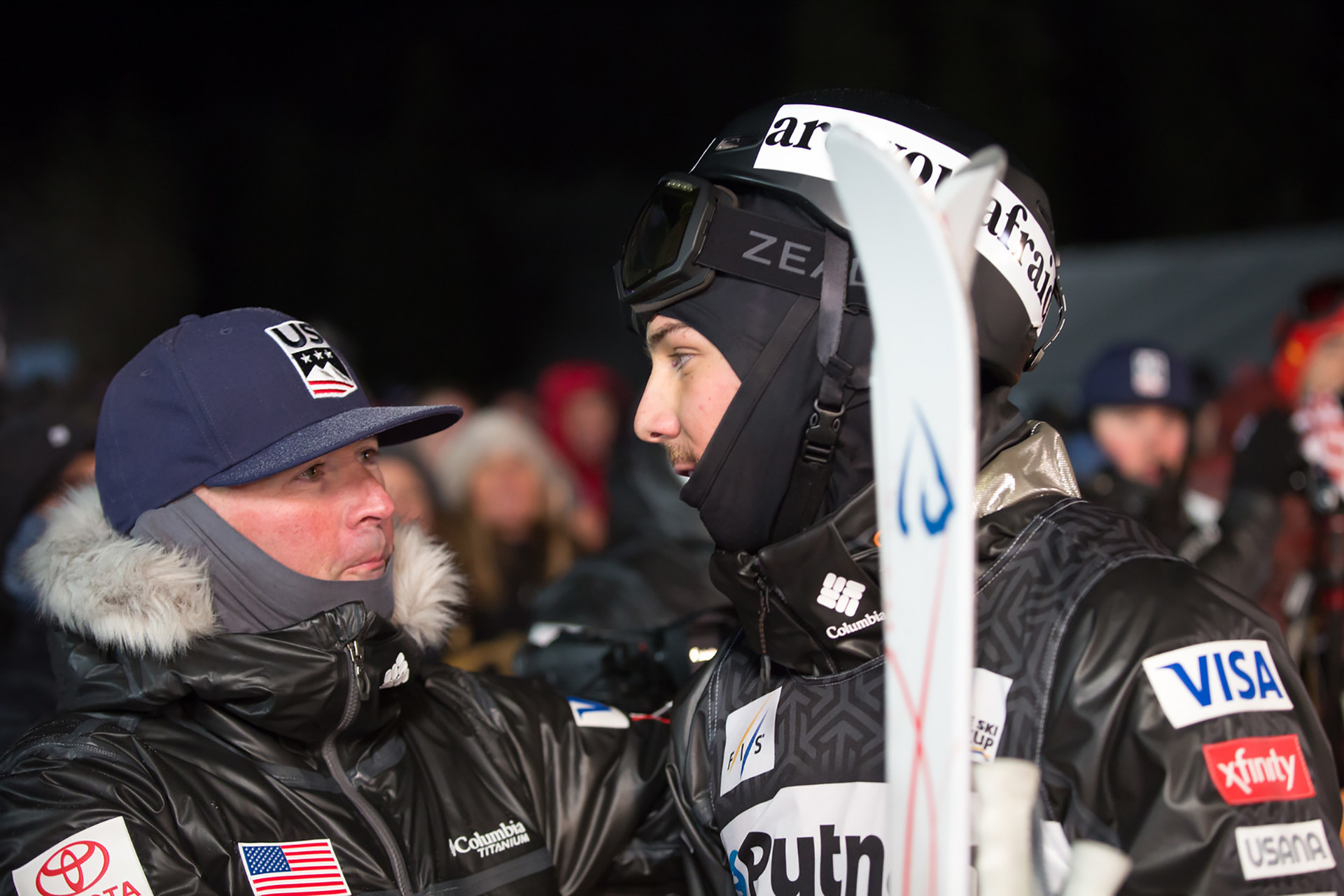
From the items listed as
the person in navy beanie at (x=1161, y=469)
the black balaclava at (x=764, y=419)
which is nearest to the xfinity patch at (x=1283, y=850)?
the black balaclava at (x=764, y=419)

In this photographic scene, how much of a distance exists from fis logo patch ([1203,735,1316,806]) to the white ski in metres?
0.39

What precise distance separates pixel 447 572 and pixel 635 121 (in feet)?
74.3

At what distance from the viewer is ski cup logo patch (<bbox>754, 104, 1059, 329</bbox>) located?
1801 millimetres

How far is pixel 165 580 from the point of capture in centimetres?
191

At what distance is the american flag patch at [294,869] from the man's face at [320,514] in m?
0.46

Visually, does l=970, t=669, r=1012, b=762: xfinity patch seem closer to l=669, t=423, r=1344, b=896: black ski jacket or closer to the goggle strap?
l=669, t=423, r=1344, b=896: black ski jacket

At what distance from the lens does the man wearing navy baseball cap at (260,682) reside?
6.07ft

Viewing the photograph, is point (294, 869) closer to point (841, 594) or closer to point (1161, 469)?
point (841, 594)

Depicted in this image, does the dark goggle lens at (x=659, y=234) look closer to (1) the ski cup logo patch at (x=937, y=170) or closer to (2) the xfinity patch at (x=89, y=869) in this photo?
(1) the ski cup logo patch at (x=937, y=170)

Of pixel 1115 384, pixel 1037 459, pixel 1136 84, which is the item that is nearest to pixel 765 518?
pixel 1037 459

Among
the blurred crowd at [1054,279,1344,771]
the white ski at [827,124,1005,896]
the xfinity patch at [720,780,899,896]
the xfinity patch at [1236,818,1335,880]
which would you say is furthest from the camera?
the blurred crowd at [1054,279,1344,771]

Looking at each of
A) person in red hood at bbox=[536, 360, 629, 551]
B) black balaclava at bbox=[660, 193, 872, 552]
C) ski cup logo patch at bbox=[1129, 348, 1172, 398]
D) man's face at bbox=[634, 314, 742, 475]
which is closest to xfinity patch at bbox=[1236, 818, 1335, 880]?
black balaclava at bbox=[660, 193, 872, 552]

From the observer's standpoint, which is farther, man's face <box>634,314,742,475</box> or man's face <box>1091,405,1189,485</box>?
man's face <box>1091,405,1189,485</box>

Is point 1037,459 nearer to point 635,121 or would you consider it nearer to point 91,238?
point 91,238
